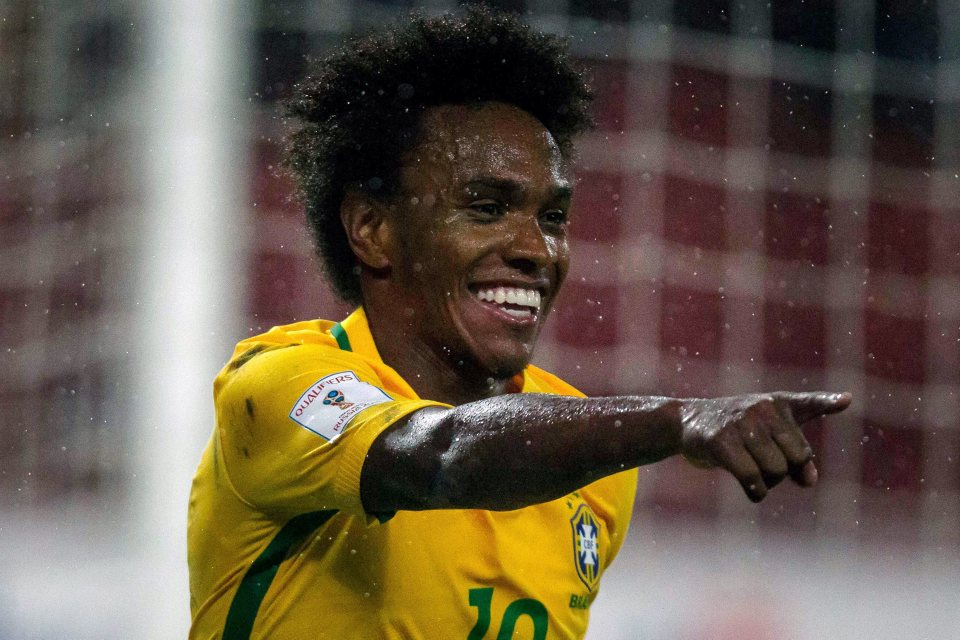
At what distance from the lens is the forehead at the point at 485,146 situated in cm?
228

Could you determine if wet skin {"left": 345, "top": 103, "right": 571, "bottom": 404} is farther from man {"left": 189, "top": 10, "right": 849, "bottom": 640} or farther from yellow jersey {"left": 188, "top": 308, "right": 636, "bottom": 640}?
yellow jersey {"left": 188, "top": 308, "right": 636, "bottom": 640}

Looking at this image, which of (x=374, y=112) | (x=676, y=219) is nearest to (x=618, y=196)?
(x=676, y=219)

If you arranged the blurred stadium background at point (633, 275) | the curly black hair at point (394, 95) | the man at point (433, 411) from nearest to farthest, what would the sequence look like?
the man at point (433, 411), the curly black hair at point (394, 95), the blurred stadium background at point (633, 275)

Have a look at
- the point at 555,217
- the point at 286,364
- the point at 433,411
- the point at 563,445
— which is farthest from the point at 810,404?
the point at 555,217

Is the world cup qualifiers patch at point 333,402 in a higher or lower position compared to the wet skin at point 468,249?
lower

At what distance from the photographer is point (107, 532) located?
4121 mm

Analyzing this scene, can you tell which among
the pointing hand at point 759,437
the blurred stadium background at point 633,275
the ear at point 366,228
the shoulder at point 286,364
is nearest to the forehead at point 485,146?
the ear at point 366,228

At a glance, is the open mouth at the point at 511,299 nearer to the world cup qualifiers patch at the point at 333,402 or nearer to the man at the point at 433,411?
the man at the point at 433,411

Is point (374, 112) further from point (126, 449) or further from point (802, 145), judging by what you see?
point (802, 145)

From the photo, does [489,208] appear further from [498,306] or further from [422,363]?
[422,363]

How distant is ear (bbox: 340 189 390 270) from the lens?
239cm

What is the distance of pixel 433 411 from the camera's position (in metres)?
1.78

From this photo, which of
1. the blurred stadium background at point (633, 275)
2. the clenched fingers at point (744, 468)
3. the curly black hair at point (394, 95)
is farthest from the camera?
the blurred stadium background at point (633, 275)

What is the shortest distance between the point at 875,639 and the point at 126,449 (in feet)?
8.82
